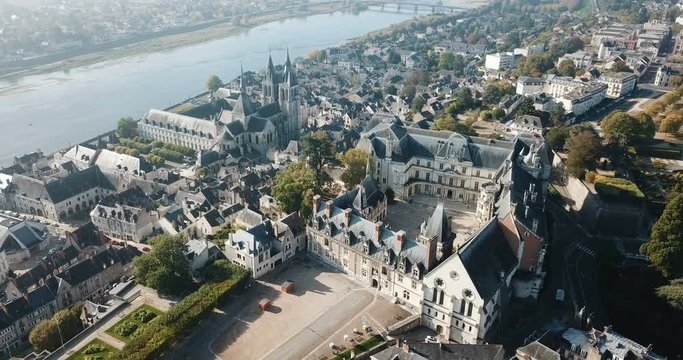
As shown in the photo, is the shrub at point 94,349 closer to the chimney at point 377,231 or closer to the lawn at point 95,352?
the lawn at point 95,352

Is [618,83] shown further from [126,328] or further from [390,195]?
[126,328]

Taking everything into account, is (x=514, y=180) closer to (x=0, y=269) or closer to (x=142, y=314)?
(x=142, y=314)

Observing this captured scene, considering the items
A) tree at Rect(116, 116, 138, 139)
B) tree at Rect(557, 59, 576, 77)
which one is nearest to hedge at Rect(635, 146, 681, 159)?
tree at Rect(557, 59, 576, 77)

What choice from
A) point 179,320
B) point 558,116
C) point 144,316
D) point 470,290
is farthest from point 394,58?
point 179,320

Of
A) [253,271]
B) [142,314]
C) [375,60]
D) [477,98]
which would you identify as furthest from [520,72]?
[142,314]

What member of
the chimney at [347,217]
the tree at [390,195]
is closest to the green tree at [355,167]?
the tree at [390,195]
